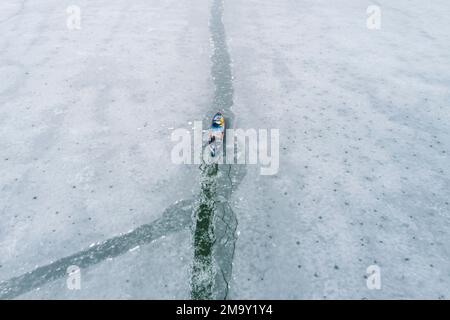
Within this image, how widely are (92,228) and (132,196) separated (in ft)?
1.55

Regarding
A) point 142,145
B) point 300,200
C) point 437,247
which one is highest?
point 142,145

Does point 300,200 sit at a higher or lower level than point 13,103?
lower

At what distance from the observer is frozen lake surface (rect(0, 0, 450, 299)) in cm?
251

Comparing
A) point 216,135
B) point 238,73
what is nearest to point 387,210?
point 216,135

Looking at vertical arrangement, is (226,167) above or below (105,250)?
above

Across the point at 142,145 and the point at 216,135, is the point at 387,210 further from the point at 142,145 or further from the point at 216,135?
the point at 142,145

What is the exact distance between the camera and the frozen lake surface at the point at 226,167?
2506mm

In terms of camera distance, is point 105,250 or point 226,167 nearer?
point 105,250

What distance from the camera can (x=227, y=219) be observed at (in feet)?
9.45

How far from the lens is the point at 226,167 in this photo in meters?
3.41
